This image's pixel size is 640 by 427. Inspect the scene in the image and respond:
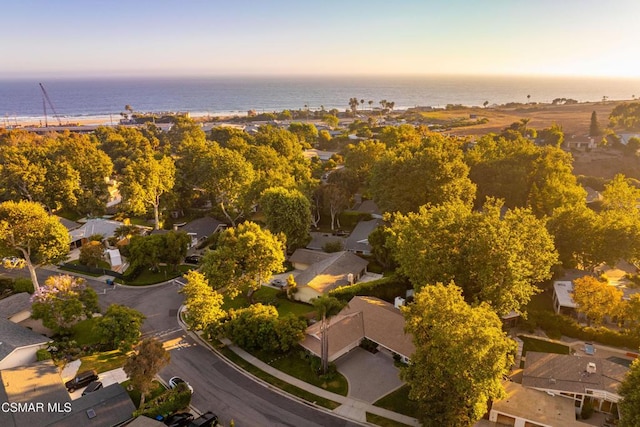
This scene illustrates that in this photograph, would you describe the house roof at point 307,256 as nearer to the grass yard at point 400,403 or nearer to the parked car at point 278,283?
the parked car at point 278,283

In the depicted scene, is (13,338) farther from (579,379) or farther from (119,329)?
(579,379)

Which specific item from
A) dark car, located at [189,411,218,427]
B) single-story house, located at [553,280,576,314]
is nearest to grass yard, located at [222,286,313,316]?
dark car, located at [189,411,218,427]

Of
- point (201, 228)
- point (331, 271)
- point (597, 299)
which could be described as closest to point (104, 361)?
point (331, 271)

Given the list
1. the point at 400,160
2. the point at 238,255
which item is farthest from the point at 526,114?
the point at 238,255

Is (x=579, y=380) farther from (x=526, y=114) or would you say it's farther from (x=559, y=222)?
(x=526, y=114)

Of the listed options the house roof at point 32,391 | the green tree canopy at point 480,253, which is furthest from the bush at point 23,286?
the green tree canopy at point 480,253

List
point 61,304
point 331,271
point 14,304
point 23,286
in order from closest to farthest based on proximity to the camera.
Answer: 1. point 61,304
2. point 14,304
3. point 23,286
4. point 331,271
